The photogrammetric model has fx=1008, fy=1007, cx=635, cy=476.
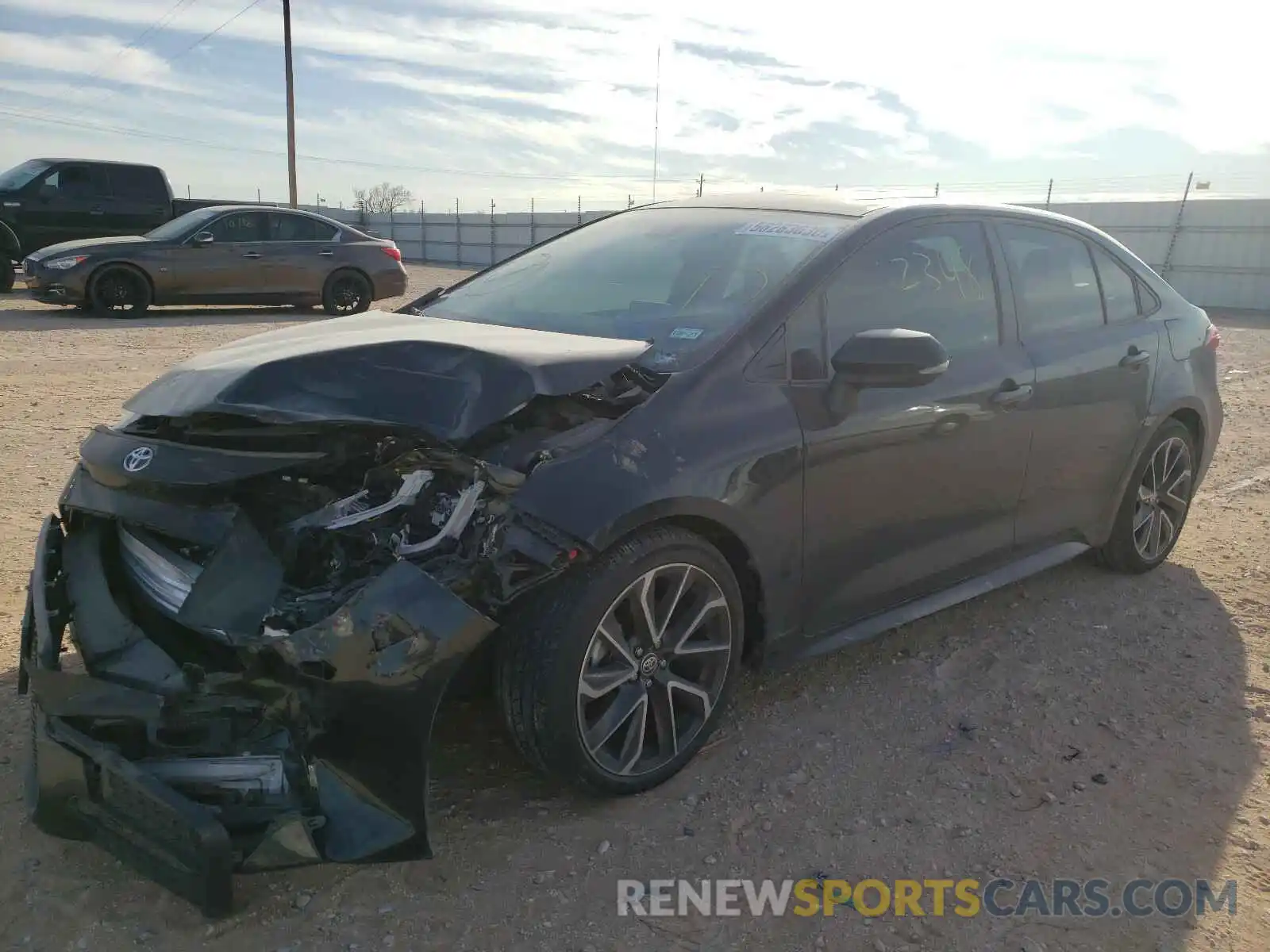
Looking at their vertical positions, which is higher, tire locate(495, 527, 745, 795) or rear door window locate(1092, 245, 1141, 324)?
rear door window locate(1092, 245, 1141, 324)

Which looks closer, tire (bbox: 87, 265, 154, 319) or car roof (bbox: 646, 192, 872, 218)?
car roof (bbox: 646, 192, 872, 218)

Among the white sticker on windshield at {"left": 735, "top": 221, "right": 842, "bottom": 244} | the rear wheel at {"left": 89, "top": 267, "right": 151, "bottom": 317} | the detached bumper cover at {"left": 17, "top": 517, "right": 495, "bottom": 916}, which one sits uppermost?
the white sticker on windshield at {"left": 735, "top": 221, "right": 842, "bottom": 244}

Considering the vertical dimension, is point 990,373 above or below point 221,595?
above

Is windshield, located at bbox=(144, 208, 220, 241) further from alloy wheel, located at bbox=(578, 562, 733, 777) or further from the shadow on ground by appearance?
alloy wheel, located at bbox=(578, 562, 733, 777)

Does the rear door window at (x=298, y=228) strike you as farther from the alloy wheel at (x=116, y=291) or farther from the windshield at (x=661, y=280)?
the windshield at (x=661, y=280)

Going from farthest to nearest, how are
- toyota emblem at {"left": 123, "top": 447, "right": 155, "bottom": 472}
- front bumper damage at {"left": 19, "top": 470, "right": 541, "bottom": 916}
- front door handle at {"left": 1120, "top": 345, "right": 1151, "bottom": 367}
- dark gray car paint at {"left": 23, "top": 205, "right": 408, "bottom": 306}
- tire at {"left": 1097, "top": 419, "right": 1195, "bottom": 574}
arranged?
1. dark gray car paint at {"left": 23, "top": 205, "right": 408, "bottom": 306}
2. tire at {"left": 1097, "top": 419, "right": 1195, "bottom": 574}
3. front door handle at {"left": 1120, "top": 345, "right": 1151, "bottom": 367}
4. toyota emblem at {"left": 123, "top": 447, "right": 155, "bottom": 472}
5. front bumper damage at {"left": 19, "top": 470, "right": 541, "bottom": 916}

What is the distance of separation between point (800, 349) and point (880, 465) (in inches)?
19.0

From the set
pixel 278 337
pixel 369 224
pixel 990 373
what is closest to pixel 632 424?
pixel 278 337

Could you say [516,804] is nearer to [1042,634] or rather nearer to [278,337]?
[278,337]

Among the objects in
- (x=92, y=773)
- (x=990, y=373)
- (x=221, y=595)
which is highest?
(x=990, y=373)

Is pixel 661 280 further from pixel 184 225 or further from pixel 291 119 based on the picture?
pixel 291 119

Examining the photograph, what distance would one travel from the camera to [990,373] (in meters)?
3.65

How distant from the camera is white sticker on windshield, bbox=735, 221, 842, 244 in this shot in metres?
3.38

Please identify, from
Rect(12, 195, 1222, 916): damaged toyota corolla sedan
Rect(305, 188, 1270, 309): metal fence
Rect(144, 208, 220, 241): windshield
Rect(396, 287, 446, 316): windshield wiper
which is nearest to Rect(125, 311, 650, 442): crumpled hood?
Rect(12, 195, 1222, 916): damaged toyota corolla sedan
